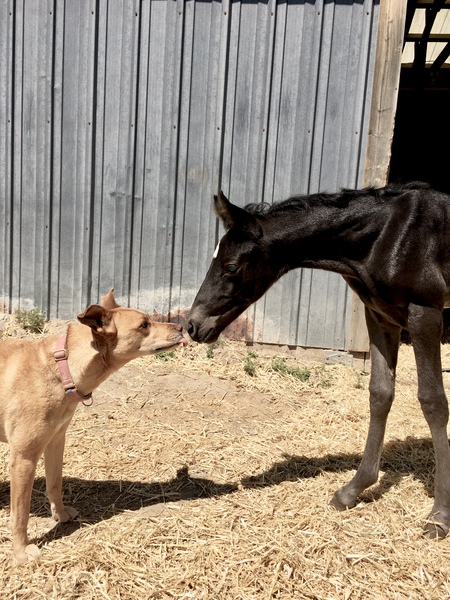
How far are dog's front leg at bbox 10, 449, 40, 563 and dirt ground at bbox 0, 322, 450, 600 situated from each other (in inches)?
3.7

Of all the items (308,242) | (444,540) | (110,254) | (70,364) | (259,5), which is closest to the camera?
(70,364)

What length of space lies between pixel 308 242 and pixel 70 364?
181 centimetres

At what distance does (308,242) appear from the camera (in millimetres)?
3879

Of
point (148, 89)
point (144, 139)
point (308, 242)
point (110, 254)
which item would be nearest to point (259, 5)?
point (148, 89)

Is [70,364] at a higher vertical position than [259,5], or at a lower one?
lower

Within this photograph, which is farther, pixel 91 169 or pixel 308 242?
pixel 91 169

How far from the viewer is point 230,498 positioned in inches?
156

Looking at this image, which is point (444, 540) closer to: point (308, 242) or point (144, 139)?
point (308, 242)

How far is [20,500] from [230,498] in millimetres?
1492

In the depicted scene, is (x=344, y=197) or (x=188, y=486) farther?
(x=188, y=486)

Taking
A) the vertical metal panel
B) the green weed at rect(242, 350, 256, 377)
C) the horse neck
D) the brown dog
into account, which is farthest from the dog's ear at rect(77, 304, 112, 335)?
the vertical metal panel

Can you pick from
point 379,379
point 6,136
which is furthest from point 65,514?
point 6,136

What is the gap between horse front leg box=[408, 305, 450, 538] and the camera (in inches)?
141

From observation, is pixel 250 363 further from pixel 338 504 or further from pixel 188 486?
pixel 338 504
